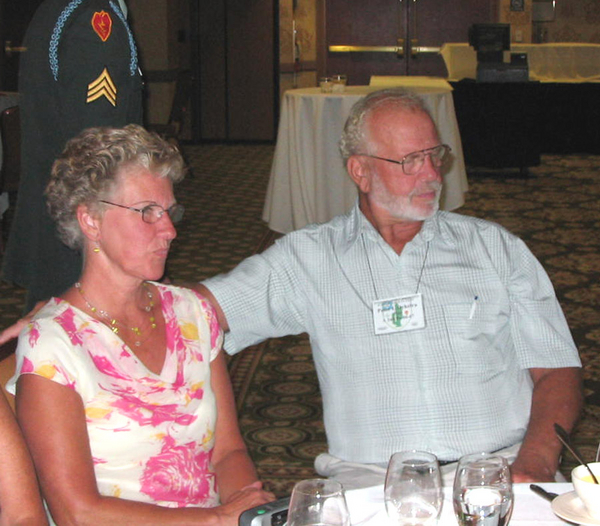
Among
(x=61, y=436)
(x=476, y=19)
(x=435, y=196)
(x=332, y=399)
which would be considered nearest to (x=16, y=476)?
(x=61, y=436)

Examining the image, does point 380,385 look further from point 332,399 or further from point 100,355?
point 100,355

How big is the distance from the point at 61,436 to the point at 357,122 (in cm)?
120

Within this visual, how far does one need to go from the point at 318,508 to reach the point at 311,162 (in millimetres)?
5334

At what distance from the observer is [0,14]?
1016 cm

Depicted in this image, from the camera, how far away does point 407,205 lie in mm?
2342

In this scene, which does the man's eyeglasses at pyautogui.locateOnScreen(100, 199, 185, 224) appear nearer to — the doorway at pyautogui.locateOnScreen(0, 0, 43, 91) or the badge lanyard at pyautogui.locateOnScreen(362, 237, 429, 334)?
the badge lanyard at pyautogui.locateOnScreen(362, 237, 429, 334)

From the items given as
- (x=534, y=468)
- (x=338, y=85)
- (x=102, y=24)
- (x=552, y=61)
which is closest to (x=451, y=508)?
(x=534, y=468)

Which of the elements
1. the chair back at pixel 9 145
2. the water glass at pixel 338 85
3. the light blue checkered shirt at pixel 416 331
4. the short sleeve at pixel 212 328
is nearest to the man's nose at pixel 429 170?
the light blue checkered shirt at pixel 416 331

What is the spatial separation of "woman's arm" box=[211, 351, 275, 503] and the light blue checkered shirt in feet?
1.02

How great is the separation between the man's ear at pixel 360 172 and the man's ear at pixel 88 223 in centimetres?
83

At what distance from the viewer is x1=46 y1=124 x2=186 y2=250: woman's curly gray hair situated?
1821mm

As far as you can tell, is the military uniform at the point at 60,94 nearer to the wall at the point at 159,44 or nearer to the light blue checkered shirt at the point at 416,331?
the light blue checkered shirt at the point at 416,331

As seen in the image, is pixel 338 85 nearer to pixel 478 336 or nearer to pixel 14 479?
pixel 478 336

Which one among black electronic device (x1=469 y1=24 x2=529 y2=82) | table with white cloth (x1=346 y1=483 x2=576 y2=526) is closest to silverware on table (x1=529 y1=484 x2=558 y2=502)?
table with white cloth (x1=346 y1=483 x2=576 y2=526)
